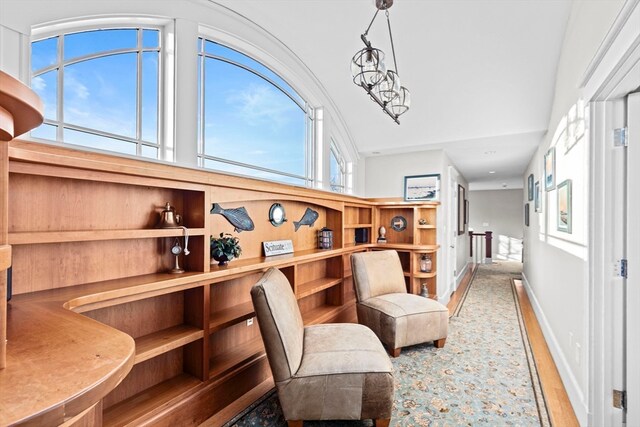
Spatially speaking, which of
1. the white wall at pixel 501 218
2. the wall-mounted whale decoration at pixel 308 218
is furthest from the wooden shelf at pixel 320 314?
the white wall at pixel 501 218

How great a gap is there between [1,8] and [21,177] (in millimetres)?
760

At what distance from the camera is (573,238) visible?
2.25m

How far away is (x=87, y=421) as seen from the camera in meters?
1.12

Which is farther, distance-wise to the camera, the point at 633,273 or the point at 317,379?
the point at 317,379

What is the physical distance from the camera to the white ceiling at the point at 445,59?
2609 mm

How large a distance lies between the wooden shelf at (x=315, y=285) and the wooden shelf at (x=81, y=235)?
137 cm

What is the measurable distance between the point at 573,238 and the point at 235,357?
2.66 m

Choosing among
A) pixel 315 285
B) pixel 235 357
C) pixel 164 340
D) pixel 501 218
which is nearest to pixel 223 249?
pixel 164 340

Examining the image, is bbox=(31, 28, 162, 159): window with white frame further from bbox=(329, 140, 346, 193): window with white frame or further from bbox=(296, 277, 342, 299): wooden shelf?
bbox=(329, 140, 346, 193): window with white frame

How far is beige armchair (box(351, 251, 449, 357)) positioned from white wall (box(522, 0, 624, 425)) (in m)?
0.97

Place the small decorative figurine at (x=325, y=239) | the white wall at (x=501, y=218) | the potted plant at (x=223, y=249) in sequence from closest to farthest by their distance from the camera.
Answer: the potted plant at (x=223, y=249), the small decorative figurine at (x=325, y=239), the white wall at (x=501, y=218)

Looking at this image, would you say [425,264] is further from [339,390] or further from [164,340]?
[164,340]

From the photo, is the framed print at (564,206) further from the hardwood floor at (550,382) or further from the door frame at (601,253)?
the hardwood floor at (550,382)

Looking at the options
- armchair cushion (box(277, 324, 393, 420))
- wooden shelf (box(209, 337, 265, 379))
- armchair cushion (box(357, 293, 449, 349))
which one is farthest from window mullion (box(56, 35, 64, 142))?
armchair cushion (box(357, 293, 449, 349))
